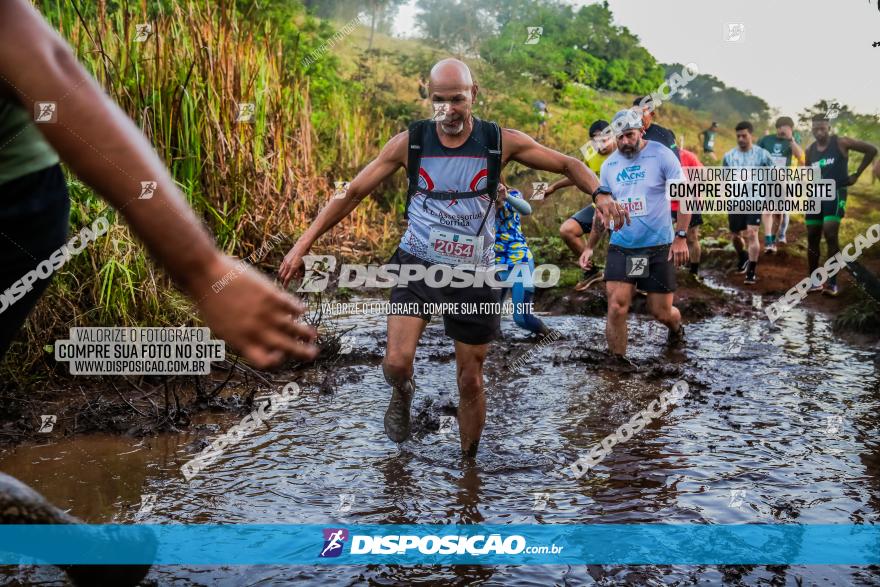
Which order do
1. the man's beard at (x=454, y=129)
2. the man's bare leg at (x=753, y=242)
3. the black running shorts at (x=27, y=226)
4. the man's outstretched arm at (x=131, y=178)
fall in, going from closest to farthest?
the man's outstretched arm at (x=131, y=178) < the black running shorts at (x=27, y=226) < the man's beard at (x=454, y=129) < the man's bare leg at (x=753, y=242)

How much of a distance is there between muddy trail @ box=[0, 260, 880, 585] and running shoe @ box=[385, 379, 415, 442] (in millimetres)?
153

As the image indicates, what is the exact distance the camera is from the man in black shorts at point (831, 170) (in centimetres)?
1056

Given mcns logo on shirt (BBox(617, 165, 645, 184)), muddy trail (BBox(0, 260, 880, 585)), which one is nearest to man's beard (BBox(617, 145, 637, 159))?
mcns logo on shirt (BBox(617, 165, 645, 184))

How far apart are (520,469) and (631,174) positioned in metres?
3.41

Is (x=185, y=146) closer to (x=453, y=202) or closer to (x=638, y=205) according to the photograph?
(x=453, y=202)

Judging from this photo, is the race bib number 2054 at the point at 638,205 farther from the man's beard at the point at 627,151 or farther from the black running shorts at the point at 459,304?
the black running shorts at the point at 459,304

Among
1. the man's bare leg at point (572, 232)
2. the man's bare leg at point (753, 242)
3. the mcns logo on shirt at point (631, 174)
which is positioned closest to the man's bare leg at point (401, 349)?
the mcns logo on shirt at point (631, 174)

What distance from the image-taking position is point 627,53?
32094 mm

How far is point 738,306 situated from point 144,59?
7.88 metres

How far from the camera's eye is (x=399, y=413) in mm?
4730

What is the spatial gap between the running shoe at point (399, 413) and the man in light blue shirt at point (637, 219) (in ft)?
9.75

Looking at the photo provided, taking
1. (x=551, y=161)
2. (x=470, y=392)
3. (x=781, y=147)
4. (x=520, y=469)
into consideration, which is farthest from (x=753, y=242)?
(x=470, y=392)

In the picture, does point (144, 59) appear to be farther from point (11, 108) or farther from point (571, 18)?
point (571, 18)

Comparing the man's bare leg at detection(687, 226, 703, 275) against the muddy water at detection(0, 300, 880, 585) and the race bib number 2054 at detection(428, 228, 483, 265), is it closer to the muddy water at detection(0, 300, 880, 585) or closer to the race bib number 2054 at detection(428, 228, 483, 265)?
the muddy water at detection(0, 300, 880, 585)
